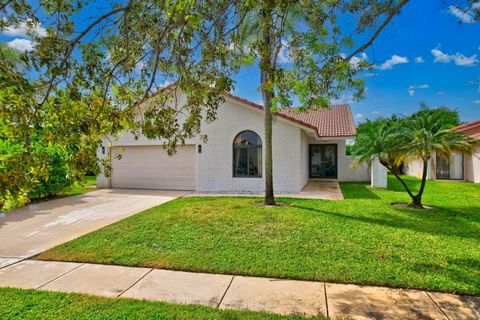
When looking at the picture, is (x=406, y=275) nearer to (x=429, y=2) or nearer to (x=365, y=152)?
(x=429, y=2)

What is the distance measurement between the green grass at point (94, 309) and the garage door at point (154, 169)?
12063 mm

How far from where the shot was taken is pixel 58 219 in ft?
30.6

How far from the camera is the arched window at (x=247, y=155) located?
1488 cm

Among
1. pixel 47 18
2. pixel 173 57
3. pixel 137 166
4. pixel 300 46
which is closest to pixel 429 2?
pixel 300 46

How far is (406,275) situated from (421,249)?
1642mm

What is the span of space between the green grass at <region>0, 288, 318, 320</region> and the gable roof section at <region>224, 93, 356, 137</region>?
11136 millimetres

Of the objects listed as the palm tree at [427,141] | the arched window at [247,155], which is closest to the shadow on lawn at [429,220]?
the palm tree at [427,141]

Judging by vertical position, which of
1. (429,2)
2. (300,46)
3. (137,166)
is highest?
(429,2)

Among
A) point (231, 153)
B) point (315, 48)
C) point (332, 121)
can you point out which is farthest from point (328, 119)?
point (315, 48)

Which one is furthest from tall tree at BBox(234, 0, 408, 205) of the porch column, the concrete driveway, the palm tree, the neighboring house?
the neighboring house

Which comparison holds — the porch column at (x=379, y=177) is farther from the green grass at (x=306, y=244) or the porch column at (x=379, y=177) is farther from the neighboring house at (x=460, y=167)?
the green grass at (x=306, y=244)

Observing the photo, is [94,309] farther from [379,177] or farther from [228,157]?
[379,177]

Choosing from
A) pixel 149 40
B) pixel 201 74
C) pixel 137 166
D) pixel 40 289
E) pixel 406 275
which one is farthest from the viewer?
pixel 137 166

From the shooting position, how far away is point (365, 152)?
1155 cm
